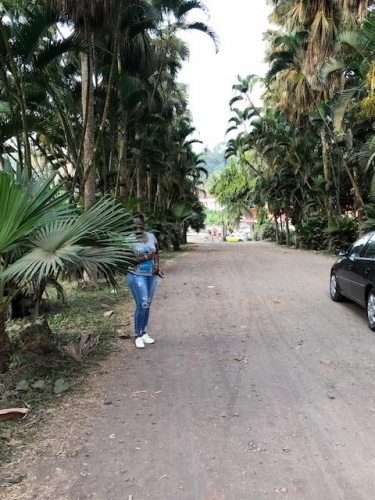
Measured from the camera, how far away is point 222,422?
4328mm

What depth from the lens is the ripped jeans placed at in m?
6.52

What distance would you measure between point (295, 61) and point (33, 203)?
19412 mm

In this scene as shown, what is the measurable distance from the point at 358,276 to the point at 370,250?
49 cm

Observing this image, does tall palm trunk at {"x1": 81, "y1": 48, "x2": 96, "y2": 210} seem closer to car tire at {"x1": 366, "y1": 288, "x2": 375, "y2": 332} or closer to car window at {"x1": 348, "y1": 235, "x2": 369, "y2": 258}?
car window at {"x1": 348, "y1": 235, "x2": 369, "y2": 258}

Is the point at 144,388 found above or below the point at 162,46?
below

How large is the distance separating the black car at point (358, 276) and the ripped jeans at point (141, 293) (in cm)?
352

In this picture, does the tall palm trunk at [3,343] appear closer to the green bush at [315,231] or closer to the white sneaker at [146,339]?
the white sneaker at [146,339]

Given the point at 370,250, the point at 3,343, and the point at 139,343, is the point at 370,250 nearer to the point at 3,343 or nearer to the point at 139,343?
the point at 139,343

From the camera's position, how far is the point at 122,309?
367 inches

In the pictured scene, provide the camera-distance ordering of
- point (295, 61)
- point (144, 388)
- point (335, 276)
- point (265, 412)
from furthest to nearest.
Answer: point (295, 61) → point (335, 276) → point (144, 388) → point (265, 412)

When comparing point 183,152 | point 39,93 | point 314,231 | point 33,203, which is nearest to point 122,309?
point 33,203

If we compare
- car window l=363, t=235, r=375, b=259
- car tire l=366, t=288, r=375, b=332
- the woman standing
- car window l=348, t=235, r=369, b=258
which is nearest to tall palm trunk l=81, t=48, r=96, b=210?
the woman standing

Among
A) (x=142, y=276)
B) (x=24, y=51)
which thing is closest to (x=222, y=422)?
(x=142, y=276)

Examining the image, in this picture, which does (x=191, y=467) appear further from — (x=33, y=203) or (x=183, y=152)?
(x=183, y=152)
